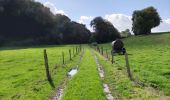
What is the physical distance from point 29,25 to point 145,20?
58200 mm

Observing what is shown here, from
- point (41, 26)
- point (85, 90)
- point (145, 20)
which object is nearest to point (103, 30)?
point (145, 20)

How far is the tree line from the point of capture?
15812 cm

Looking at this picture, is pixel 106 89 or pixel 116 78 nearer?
pixel 106 89

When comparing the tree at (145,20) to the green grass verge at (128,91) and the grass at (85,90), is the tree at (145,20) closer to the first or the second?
the grass at (85,90)

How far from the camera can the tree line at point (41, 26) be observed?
158 metres

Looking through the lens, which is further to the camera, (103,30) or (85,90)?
(103,30)

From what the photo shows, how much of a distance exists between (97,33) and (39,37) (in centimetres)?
3058

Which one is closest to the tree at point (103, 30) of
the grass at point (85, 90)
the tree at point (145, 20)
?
the tree at point (145, 20)

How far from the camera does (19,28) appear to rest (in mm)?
160500

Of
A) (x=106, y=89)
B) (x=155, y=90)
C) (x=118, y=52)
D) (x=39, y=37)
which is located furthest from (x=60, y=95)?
(x=39, y=37)

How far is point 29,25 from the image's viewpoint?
531ft

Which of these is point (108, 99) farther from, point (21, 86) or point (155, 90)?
point (21, 86)

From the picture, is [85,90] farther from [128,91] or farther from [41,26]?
[41,26]

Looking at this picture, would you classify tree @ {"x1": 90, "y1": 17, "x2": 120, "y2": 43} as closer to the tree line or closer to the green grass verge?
the tree line
